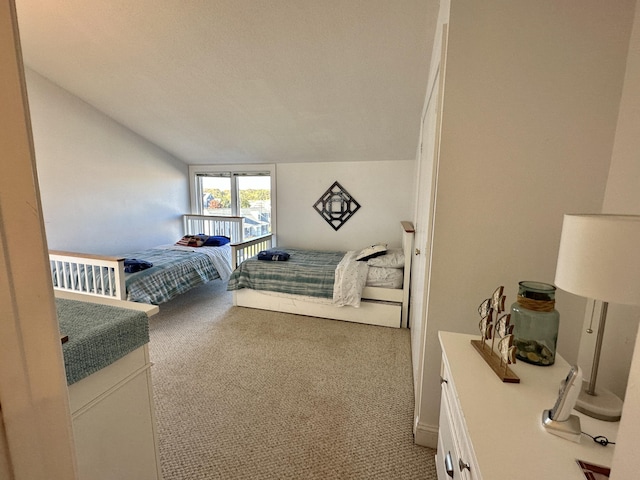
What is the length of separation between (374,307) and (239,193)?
3111 mm

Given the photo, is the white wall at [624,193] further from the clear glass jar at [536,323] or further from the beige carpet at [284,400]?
the beige carpet at [284,400]

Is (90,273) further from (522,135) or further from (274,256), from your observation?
(522,135)

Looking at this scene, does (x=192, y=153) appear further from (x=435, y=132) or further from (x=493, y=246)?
(x=493, y=246)

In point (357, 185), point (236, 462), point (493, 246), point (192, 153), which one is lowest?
point (236, 462)

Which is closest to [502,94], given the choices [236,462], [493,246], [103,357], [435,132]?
[435,132]

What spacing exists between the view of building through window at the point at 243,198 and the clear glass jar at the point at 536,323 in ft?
13.4

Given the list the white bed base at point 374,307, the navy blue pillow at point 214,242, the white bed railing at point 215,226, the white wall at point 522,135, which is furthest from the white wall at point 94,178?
the white wall at point 522,135

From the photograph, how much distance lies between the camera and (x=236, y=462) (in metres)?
1.43

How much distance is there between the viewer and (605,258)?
655 mm

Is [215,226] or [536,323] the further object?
[215,226]

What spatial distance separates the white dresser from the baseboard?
0.60 meters

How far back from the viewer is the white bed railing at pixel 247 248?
3.44 metres

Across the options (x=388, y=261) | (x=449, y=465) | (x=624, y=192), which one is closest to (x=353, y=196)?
(x=388, y=261)

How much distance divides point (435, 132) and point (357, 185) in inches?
109
